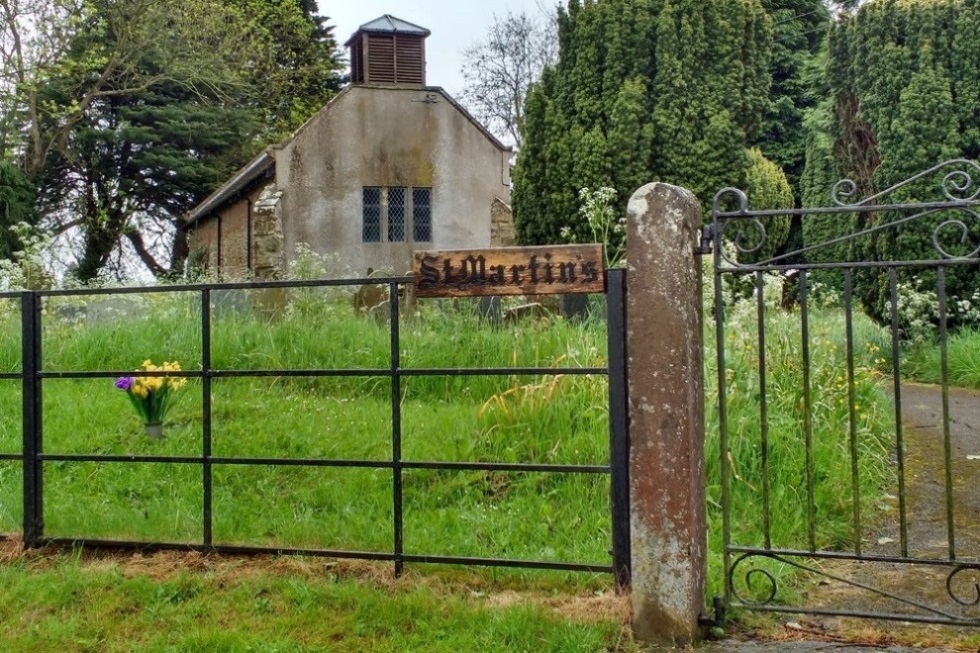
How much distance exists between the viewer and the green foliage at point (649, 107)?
13.7 metres

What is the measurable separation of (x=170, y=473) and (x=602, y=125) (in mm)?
9843

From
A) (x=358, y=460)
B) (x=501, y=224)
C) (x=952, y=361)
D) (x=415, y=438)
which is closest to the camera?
(x=358, y=460)

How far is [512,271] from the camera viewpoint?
3.90m

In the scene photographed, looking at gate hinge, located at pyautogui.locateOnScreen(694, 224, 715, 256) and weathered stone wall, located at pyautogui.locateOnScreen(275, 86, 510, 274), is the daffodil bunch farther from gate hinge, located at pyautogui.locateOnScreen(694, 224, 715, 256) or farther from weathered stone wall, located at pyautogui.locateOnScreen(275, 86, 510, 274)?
weathered stone wall, located at pyautogui.locateOnScreen(275, 86, 510, 274)

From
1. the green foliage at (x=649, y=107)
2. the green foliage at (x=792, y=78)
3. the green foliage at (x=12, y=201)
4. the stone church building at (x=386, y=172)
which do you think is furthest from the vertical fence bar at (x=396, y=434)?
the green foliage at (x=792, y=78)

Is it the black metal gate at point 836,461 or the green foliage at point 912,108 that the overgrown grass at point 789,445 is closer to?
the black metal gate at point 836,461

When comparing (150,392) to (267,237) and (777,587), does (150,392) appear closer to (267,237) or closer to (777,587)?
(777,587)

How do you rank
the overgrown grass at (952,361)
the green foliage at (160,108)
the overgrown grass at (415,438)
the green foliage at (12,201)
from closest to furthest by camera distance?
the overgrown grass at (415,438), the overgrown grass at (952,361), the green foliage at (160,108), the green foliage at (12,201)

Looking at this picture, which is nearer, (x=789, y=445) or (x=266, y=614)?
(x=266, y=614)

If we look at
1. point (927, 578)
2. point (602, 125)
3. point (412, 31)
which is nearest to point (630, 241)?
point (927, 578)

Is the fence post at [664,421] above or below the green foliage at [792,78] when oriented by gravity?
below

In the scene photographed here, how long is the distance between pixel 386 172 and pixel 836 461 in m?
15.7

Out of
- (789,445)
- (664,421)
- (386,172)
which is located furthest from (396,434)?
(386,172)

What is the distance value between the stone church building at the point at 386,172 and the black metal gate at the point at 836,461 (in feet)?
39.3
